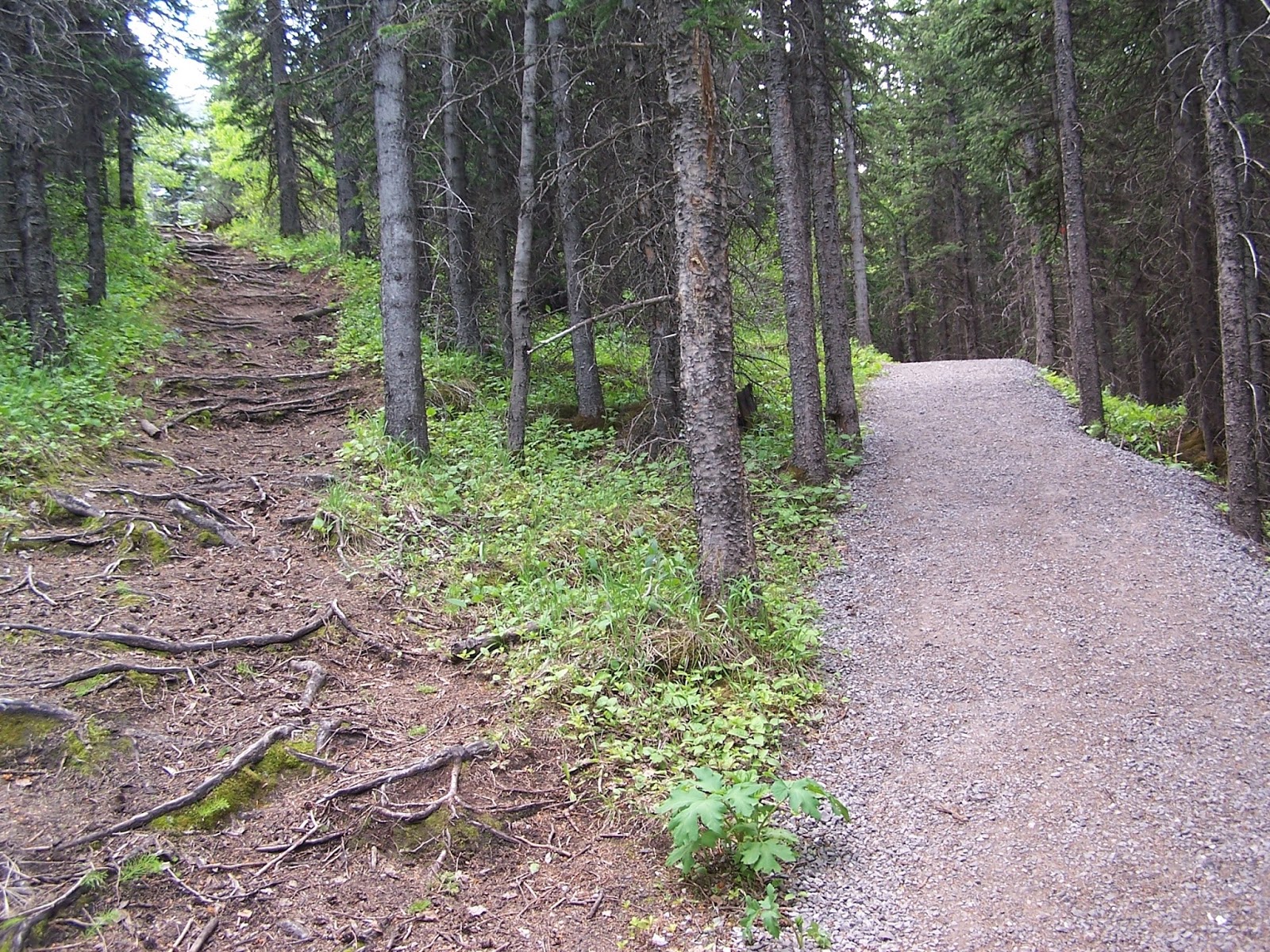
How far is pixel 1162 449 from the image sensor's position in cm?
1216

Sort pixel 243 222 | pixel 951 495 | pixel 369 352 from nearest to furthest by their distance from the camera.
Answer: pixel 951 495, pixel 369 352, pixel 243 222

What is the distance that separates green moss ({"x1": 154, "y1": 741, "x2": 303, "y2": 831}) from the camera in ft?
13.0

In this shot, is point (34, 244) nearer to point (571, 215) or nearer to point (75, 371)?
point (75, 371)

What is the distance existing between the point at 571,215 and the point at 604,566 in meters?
6.14

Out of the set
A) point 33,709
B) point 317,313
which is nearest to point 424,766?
point 33,709

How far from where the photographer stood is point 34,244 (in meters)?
10.4

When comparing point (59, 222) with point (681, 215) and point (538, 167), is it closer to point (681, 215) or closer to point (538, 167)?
point (538, 167)

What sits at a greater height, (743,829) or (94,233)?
(94,233)

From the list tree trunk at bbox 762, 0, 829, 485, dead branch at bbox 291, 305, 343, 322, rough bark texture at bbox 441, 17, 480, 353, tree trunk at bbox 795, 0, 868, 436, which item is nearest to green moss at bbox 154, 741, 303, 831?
rough bark texture at bbox 441, 17, 480, 353

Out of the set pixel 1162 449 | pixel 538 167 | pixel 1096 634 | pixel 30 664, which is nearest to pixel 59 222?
pixel 538 167

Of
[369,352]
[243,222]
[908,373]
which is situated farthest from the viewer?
[243,222]

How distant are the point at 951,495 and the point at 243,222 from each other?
28.7 m

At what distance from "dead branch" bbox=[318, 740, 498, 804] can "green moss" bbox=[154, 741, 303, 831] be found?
1.13 feet

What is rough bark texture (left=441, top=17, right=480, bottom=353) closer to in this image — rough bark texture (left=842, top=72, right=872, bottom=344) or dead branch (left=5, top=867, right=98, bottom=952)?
dead branch (left=5, top=867, right=98, bottom=952)
